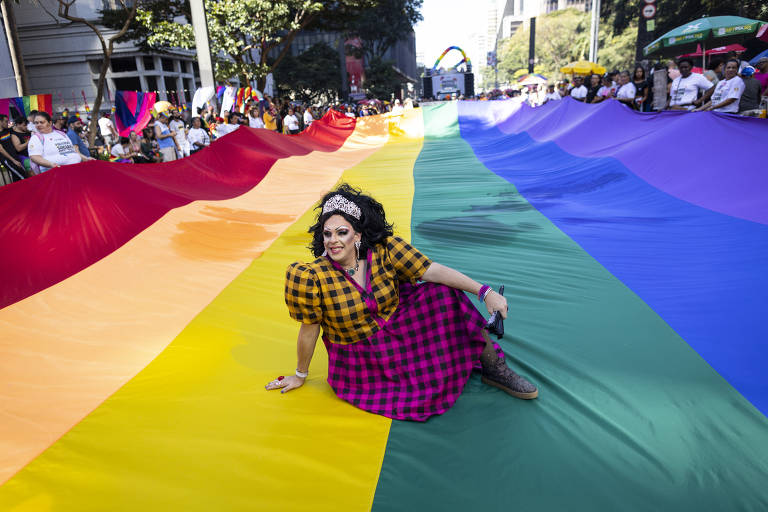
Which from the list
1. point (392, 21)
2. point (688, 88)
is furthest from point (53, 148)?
point (392, 21)

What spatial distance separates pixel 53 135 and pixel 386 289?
5.75m

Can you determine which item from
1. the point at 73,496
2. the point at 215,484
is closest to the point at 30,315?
the point at 73,496

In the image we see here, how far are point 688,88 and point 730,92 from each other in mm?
1324

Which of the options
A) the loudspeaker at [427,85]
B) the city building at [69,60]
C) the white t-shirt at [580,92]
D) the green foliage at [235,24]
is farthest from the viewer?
the loudspeaker at [427,85]

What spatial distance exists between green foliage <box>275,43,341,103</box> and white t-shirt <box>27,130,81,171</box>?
3120 centimetres

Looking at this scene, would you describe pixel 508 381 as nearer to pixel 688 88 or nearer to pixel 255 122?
pixel 688 88

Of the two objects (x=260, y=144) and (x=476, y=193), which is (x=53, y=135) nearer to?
(x=260, y=144)

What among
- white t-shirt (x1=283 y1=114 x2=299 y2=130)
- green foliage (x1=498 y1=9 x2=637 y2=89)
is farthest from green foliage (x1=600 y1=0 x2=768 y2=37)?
green foliage (x1=498 y1=9 x2=637 y2=89)

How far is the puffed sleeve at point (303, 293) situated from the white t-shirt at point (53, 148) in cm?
532

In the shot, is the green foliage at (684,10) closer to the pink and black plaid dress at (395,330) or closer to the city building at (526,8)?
the pink and black plaid dress at (395,330)

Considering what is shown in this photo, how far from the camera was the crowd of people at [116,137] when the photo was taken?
20.4ft

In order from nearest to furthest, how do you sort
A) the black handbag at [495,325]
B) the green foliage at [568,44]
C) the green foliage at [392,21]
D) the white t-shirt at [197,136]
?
the black handbag at [495,325] < the white t-shirt at [197,136] < the green foliage at [392,21] < the green foliage at [568,44]

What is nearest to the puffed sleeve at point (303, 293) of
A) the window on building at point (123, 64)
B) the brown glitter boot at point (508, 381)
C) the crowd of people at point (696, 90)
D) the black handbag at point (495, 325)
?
the black handbag at point (495, 325)

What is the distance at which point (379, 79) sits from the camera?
132 feet
